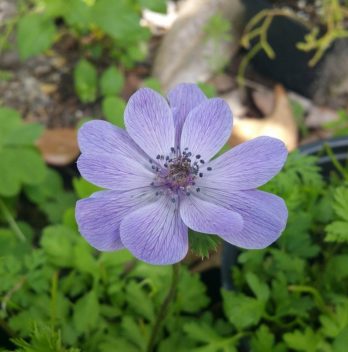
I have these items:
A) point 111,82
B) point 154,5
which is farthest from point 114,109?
point 111,82

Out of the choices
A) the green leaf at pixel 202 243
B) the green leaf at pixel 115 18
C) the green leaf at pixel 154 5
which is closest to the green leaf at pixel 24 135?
the green leaf at pixel 115 18

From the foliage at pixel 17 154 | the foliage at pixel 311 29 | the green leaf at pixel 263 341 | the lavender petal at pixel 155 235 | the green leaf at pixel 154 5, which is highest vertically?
the lavender petal at pixel 155 235

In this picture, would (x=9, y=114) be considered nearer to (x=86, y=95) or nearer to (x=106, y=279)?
(x=86, y=95)

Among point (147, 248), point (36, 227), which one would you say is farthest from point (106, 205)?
point (36, 227)

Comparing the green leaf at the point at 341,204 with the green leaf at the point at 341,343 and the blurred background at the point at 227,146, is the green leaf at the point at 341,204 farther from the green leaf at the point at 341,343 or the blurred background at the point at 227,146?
the green leaf at the point at 341,343

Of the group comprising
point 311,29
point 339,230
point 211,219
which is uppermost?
point 211,219

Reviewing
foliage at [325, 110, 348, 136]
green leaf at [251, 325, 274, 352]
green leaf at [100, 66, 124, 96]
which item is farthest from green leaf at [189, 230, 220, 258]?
green leaf at [100, 66, 124, 96]

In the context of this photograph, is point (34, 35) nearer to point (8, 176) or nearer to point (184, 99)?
point (8, 176)
